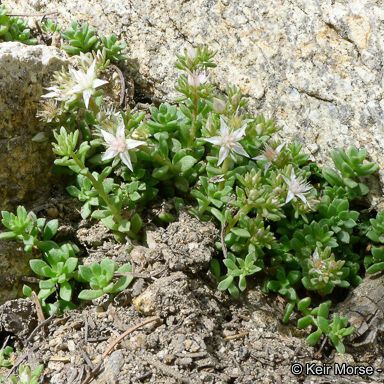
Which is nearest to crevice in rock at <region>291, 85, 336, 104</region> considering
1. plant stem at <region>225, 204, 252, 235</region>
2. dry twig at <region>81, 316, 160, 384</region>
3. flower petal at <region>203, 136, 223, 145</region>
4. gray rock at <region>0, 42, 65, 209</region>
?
flower petal at <region>203, 136, 223, 145</region>

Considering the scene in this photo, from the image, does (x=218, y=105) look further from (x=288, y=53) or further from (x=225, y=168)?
(x=288, y=53)

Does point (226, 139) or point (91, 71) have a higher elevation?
point (91, 71)

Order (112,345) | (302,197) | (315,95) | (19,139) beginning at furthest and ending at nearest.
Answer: (315,95) → (19,139) → (302,197) → (112,345)

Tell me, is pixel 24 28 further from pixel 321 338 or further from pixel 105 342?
pixel 321 338

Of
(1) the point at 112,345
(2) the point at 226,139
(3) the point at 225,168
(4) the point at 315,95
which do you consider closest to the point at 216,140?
(2) the point at 226,139

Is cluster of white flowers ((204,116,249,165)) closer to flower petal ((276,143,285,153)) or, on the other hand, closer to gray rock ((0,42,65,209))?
flower petal ((276,143,285,153))

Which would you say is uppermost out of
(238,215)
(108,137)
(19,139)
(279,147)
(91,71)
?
(91,71)
